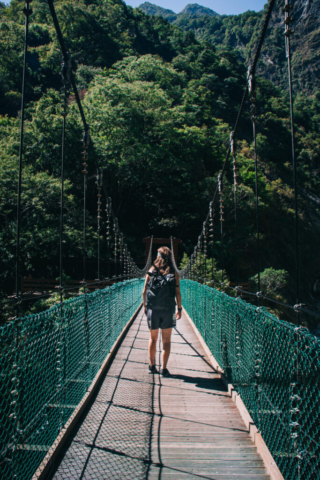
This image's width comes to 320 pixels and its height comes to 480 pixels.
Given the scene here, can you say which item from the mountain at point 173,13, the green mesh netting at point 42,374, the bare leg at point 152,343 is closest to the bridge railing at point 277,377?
the bare leg at point 152,343

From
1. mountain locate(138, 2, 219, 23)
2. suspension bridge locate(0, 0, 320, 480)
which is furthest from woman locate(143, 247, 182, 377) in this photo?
mountain locate(138, 2, 219, 23)

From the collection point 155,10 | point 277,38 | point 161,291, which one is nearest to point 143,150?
point 161,291

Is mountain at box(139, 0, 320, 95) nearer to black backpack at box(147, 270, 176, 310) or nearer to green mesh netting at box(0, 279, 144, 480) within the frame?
black backpack at box(147, 270, 176, 310)

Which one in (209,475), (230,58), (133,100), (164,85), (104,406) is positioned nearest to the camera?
(209,475)

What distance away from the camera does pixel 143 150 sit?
1662 cm

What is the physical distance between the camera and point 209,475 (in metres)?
1.42

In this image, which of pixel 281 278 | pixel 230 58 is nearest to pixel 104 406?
pixel 281 278

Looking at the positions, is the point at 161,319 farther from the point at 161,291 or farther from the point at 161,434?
the point at 161,434

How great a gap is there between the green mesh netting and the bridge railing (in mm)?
916

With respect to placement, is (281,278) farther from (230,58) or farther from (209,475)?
(230,58)

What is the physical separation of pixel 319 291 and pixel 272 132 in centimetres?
1453

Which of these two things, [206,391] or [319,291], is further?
[319,291]

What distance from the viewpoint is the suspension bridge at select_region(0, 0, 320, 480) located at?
1.33 m

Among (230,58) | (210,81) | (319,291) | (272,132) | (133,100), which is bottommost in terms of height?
(319,291)
